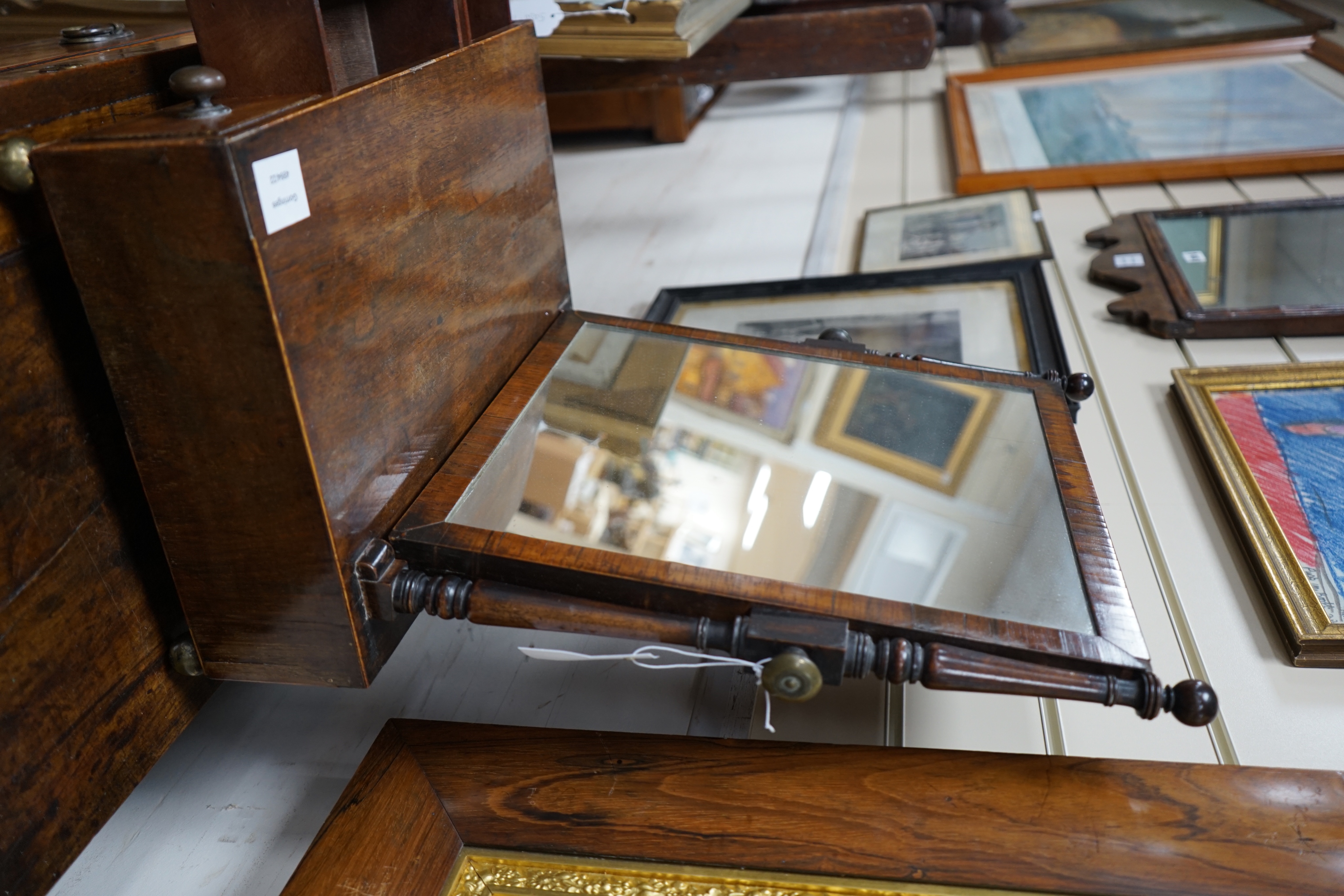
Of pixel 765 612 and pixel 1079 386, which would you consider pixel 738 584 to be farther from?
pixel 1079 386

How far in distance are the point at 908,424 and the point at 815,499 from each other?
0.28 metres

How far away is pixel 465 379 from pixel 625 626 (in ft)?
1.50

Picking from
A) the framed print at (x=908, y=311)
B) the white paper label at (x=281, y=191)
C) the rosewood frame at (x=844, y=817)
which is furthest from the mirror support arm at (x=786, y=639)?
the framed print at (x=908, y=311)

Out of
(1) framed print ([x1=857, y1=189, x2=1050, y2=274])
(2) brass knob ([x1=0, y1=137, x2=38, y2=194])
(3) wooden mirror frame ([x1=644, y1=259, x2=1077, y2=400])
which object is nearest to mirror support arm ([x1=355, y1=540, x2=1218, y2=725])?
(2) brass knob ([x1=0, y1=137, x2=38, y2=194])

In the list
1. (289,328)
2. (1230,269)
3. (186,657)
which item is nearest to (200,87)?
(289,328)

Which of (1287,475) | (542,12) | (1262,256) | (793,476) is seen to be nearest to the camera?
(793,476)

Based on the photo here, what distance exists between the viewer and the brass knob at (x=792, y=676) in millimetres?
991

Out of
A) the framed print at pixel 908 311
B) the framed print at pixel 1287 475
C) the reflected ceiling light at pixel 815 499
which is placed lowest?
the framed print at pixel 1287 475

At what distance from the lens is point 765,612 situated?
1042 mm

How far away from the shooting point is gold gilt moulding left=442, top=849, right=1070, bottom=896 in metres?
1.00

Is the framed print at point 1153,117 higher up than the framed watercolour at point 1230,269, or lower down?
higher up

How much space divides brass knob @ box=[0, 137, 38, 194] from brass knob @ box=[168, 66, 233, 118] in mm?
148

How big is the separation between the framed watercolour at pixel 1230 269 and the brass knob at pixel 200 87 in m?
2.06

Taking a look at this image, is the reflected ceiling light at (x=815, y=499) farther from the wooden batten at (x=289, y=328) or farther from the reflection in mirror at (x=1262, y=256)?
the reflection in mirror at (x=1262, y=256)
